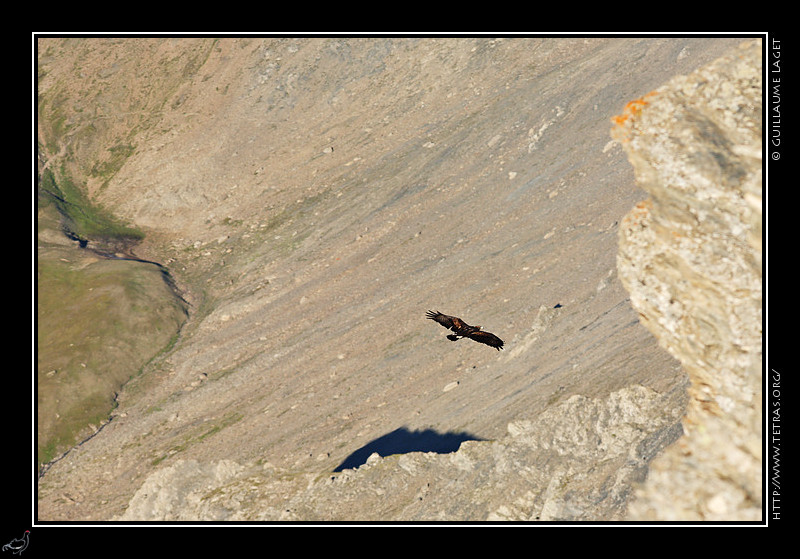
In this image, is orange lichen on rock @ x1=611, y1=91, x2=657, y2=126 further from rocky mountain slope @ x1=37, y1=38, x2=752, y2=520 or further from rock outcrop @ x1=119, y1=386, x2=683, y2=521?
rocky mountain slope @ x1=37, y1=38, x2=752, y2=520

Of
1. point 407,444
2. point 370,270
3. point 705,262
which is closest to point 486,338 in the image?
point 407,444

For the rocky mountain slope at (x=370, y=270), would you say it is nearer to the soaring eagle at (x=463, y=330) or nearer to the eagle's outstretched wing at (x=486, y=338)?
the eagle's outstretched wing at (x=486, y=338)

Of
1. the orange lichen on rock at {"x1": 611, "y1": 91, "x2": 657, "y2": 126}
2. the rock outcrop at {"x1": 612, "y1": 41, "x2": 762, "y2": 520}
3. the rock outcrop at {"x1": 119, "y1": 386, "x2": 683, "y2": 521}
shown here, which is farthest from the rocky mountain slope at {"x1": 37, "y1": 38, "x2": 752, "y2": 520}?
the orange lichen on rock at {"x1": 611, "y1": 91, "x2": 657, "y2": 126}

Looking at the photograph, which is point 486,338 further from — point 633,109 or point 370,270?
point 633,109

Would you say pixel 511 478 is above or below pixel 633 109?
below

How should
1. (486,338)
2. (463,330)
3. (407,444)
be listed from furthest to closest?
(407,444) < (486,338) < (463,330)

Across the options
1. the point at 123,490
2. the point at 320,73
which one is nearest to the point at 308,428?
the point at 123,490

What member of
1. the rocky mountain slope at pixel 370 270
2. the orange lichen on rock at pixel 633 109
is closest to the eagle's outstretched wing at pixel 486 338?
the rocky mountain slope at pixel 370 270

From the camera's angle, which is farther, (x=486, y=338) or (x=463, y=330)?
(x=486, y=338)

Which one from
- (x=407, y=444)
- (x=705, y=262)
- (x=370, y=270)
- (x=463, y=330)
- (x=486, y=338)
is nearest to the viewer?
(x=705, y=262)
